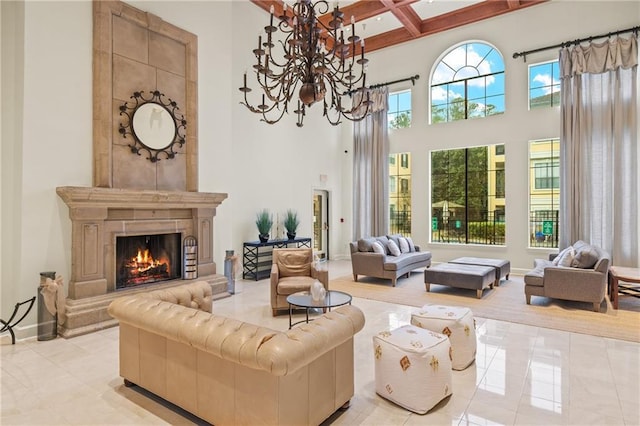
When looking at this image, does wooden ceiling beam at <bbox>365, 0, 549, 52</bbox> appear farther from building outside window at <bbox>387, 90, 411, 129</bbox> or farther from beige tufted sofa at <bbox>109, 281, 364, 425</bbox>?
beige tufted sofa at <bbox>109, 281, 364, 425</bbox>

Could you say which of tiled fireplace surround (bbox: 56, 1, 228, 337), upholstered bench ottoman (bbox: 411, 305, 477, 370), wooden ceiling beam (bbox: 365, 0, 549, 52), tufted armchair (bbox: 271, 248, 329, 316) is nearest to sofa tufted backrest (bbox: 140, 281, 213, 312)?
tufted armchair (bbox: 271, 248, 329, 316)

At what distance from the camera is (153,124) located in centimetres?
537

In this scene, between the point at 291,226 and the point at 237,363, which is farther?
Answer: the point at 291,226

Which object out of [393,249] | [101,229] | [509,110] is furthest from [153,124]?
[509,110]

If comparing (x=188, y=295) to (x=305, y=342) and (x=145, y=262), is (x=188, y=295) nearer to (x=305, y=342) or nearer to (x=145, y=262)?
(x=305, y=342)

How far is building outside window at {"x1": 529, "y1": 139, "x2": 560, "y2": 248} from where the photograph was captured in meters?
7.61

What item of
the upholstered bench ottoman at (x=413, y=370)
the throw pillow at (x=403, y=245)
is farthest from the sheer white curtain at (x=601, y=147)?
the upholstered bench ottoman at (x=413, y=370)

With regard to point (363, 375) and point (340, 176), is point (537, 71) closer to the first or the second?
point (340, 176)

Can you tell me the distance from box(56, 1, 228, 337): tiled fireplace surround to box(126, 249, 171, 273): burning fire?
34 cm

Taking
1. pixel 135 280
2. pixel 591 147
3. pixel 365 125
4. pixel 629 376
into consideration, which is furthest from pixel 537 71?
pixel 135 280

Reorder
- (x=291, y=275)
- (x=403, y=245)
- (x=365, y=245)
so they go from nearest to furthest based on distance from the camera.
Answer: (x=291, y=275) < (x=365, y=245) < (x=403, y=245)

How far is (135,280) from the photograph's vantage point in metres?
5.26

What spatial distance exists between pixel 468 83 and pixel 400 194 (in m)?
3.08

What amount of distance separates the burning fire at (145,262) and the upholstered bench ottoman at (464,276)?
422cm
